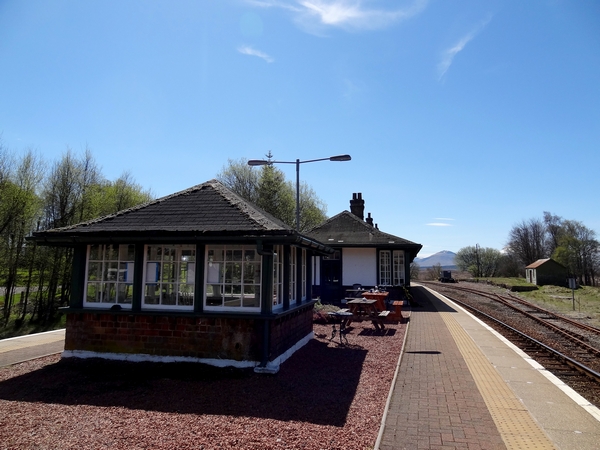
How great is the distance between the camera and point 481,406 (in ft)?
19.3

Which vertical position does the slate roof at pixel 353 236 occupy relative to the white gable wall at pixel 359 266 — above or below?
above

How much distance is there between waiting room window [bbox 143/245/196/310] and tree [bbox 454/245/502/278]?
231ft

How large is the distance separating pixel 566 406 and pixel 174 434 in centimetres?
556

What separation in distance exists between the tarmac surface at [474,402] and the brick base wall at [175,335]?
5.70 feet

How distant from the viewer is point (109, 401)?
19.5ft

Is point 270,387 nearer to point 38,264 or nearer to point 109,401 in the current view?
Result: point 109,401

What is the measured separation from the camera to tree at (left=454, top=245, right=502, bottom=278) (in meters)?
73.9

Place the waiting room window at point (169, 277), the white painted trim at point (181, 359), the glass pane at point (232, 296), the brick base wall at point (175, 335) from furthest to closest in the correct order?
the waiting room window at point (169, 277), the glass pane at point (232, 296), the brick base wall at point (175, 335), the white painted trim at point (181, 359)

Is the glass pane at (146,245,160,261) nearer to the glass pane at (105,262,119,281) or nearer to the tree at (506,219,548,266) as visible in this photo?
the glass pane at (105,262,119,281)

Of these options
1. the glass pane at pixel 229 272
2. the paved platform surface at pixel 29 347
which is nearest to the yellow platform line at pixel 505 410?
the glass pane at pixel 229 272

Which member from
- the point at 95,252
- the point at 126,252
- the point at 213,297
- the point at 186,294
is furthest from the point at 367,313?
the point at 95,252

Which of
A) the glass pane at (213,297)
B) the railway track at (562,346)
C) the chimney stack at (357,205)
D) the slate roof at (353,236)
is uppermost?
the chimney stack at (357,205)

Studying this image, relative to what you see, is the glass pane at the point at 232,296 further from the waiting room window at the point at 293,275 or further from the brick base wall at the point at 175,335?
the waiting room window at the point at 293,275

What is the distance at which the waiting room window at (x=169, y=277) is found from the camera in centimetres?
834
